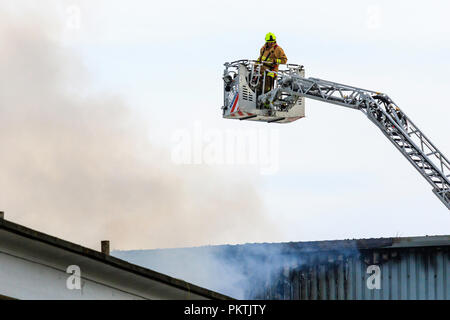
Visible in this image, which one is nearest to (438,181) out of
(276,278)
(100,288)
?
(276,278)

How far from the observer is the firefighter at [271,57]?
965 inches

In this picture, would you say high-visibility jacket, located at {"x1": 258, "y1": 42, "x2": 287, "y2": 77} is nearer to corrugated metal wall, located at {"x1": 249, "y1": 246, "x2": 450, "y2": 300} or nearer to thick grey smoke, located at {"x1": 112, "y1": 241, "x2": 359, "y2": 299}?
thick grey smoke, located at {"x1": 112, "y1": 241, "x2": 359, "y2": 299}

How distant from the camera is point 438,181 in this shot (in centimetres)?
2206

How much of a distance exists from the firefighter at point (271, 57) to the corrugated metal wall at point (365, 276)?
5.58 meters

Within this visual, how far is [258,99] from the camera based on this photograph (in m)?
24.4

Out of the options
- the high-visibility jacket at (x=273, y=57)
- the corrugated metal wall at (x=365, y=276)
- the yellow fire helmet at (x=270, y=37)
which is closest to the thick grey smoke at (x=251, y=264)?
the corrugated metal wall at (x=365, y=276)

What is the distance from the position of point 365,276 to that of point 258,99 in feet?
21.2

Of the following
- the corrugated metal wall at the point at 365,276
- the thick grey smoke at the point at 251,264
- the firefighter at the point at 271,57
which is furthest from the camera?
the firefighter at the point at 271,57

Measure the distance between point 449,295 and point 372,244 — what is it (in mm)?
2433

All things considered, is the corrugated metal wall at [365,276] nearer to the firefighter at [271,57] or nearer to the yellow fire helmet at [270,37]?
the firefighter at [271,57]

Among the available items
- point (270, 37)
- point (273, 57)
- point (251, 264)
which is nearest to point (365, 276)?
point (251, 264)

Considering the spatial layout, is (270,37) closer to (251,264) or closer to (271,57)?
(271,57)
